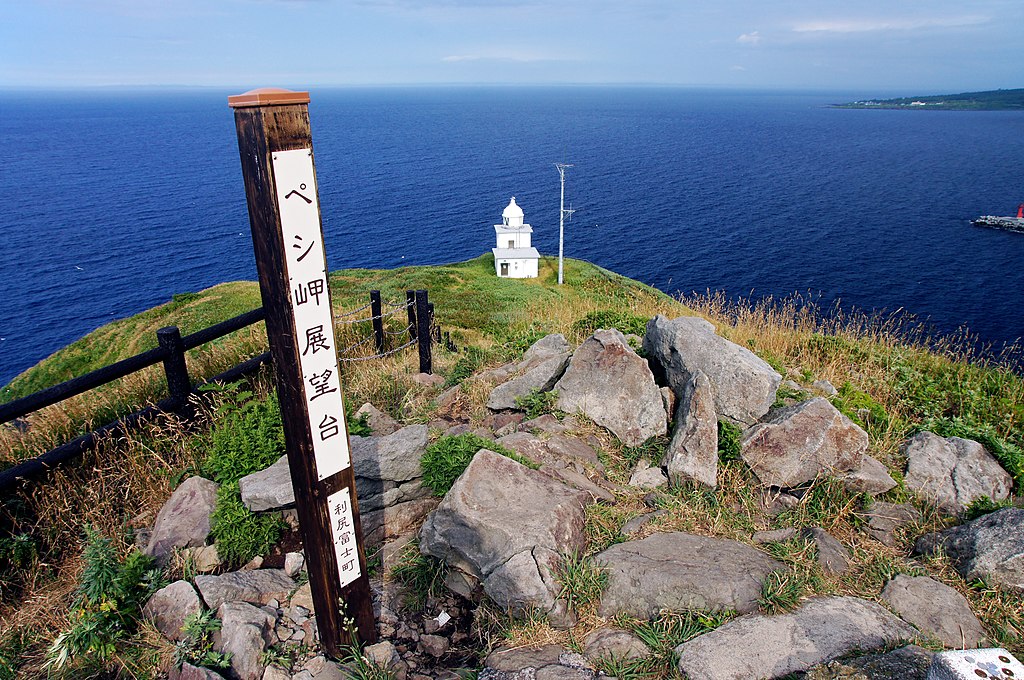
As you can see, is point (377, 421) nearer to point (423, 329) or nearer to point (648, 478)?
point (423, 329)

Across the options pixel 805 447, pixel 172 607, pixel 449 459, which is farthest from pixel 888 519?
pixel 172 607

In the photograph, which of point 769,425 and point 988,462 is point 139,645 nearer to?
point 769,425

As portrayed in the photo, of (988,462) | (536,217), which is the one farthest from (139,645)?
(536,217)

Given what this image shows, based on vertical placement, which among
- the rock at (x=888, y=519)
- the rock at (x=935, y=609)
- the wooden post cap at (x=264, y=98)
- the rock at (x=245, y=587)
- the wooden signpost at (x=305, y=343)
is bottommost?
the rock at (x=888, y=519)

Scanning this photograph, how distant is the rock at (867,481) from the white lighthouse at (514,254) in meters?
42.0

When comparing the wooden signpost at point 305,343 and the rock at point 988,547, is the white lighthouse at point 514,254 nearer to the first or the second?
the rock at point 988,547

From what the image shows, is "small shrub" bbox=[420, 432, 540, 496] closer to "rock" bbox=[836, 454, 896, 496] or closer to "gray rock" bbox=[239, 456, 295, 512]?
"gray rock" bbox=[239, 456, 295, 512]

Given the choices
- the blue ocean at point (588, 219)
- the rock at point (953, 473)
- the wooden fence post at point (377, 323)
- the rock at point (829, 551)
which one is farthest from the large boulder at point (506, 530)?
the blue ocean at point (588, 219)

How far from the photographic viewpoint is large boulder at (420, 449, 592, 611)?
445 cm

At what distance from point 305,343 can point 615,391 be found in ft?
14.0

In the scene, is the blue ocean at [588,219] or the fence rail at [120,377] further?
the blue ocean at [588,219]

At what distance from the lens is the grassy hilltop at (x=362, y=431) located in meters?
4.28

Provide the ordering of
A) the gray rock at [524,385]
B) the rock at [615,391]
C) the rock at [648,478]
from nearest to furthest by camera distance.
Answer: the rock at [648,478] < the rock at [615,391] < the gray rock at [524,385]

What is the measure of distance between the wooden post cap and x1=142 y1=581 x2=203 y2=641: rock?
3430 millimetres
